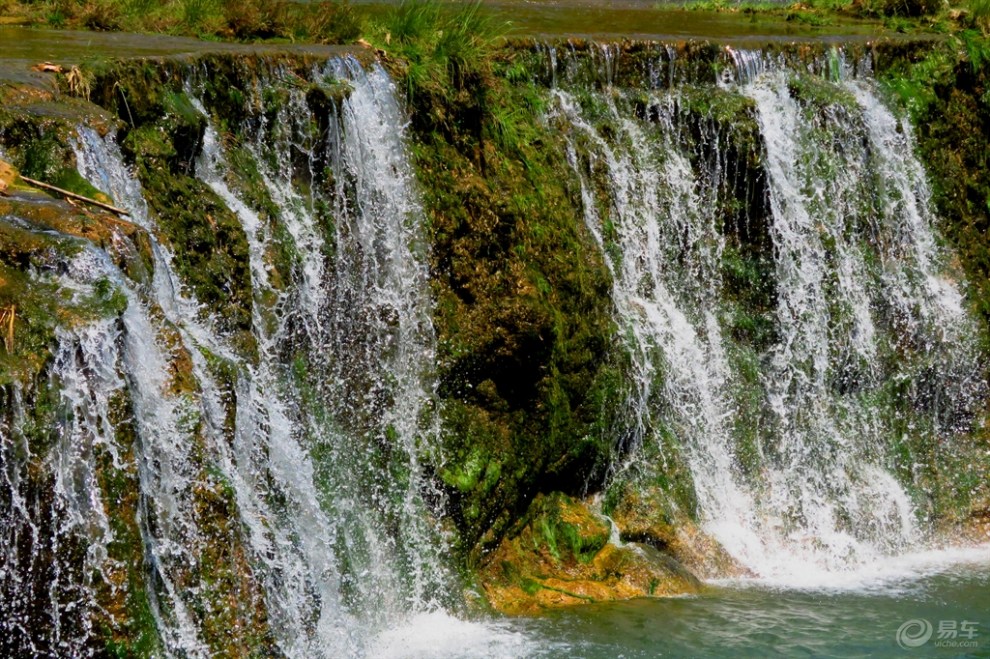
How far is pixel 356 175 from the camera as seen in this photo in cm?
850

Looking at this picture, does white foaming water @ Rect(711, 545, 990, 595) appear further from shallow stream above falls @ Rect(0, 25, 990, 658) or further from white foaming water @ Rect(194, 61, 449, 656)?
white foaming water @ Rect(194, 61, 449, 656)

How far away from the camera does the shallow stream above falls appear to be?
5770 millimetres

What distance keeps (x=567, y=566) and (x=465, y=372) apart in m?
1.38

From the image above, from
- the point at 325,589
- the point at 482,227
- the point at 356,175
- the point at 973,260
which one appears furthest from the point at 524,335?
the point at 973,260

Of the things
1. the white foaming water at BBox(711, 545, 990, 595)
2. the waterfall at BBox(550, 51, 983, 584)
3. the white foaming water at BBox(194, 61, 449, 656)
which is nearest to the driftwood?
the white foaming water at BBox(194, 61, 449, 656)

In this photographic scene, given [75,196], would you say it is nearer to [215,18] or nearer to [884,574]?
[215,18]

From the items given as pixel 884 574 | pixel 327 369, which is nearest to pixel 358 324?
pixel 327 369

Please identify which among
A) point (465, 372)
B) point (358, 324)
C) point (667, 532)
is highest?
point (358, 324)

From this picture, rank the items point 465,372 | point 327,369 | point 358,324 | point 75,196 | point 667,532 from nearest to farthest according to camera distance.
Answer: point 75,196 < point 327,369 < point 358,324 < point 465,372 < point 667,532

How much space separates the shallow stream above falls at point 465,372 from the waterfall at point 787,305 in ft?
0.08

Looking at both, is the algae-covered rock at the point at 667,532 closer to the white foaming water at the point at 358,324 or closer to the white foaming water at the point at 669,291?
the white foaming water at the point at 669,291

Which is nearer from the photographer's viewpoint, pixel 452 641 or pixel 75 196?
pixel 75 196

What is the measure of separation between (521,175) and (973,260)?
14.2 feet

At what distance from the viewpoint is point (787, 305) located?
1038 cm
